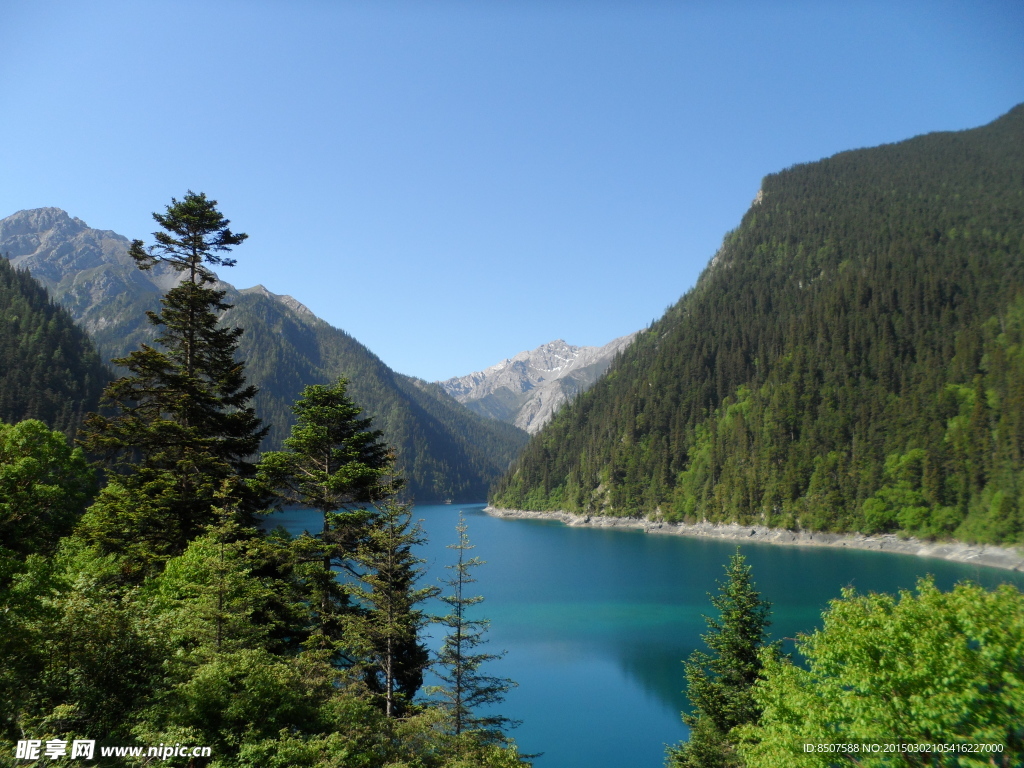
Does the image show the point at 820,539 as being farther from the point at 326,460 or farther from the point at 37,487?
the point at 37,487

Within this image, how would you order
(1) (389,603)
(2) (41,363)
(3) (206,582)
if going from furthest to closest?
(2) (41,363) < (1) (389,603) < (3) (206,582)

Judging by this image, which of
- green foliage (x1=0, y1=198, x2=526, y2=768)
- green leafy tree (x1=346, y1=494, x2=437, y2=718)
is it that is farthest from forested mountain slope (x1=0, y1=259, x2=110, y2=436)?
green leafy tree (x1=346, y1=494, x2=437, y2=718)

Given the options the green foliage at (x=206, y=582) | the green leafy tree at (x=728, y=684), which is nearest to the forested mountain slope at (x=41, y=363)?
the green foliage at (x=206, y=582)

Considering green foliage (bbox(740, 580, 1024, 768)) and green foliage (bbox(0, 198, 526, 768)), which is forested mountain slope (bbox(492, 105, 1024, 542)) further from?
green foliage (bbox(0, 198, 526, 768))

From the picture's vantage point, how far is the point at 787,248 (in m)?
163

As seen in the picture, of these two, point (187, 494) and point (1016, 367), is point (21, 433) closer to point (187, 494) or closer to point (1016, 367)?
point (187, 494)

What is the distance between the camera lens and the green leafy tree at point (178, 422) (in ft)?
57.8

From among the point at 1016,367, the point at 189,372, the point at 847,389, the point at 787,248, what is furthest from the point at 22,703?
the point at 787,248

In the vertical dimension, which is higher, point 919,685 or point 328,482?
point 328,482

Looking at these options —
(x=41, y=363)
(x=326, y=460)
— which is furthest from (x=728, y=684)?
(x=41, y=363)

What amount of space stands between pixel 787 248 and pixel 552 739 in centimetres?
17448

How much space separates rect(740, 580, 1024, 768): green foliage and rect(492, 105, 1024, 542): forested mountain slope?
75.3m

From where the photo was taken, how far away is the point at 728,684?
17641 mm

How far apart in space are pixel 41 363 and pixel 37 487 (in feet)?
322
